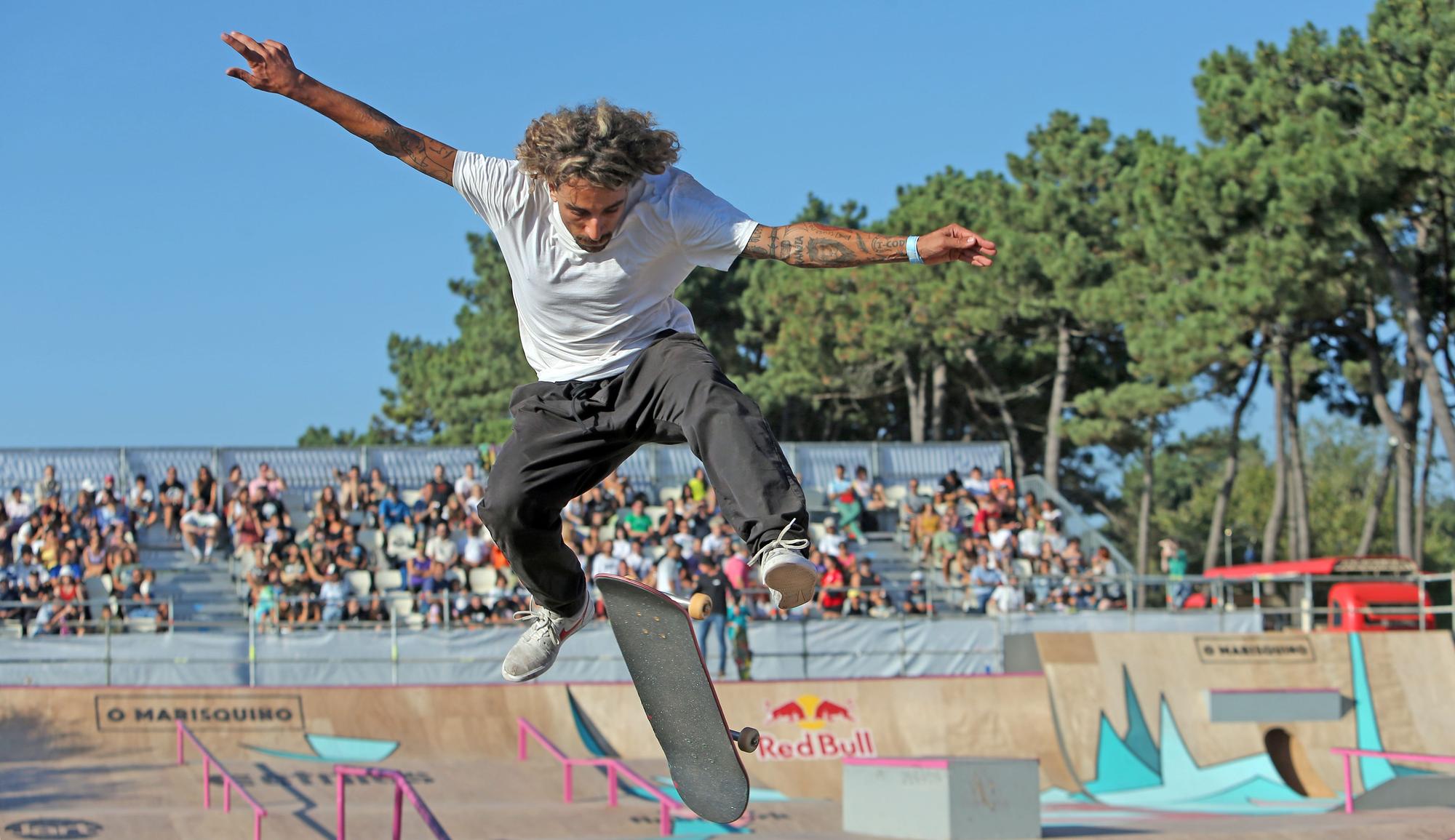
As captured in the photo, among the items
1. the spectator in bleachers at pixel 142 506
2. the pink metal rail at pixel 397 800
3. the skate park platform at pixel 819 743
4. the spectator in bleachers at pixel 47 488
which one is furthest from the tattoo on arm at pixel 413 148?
the spectator in bleachers at pixel 142 506

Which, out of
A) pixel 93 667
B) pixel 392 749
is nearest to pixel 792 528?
pixel 392 749

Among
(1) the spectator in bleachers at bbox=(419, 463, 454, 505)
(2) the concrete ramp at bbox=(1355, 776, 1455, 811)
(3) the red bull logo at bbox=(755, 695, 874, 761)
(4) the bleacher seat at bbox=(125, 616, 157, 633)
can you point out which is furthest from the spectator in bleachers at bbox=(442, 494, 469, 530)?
(2) the concrete ramp at bbox=(1355, 776, 1455, 811)

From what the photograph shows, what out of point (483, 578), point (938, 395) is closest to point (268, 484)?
point (483, 578)

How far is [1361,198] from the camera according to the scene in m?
26.0

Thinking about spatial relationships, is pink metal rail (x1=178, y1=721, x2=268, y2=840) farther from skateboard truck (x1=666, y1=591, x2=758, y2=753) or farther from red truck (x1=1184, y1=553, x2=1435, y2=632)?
red truck (x1=1184, y1=553, x2=1435, y2=632)

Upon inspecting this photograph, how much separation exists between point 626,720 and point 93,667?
5.48m

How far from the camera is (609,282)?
4961 millimetres

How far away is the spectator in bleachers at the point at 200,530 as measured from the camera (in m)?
18.2

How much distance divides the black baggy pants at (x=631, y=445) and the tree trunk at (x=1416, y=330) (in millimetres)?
24561

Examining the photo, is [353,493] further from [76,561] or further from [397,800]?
[397,800]

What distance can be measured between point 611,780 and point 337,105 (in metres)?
8.68

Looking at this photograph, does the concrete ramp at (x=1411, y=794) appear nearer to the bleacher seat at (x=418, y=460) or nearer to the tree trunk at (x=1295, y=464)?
the bleacher seat at (x=418, y=460)

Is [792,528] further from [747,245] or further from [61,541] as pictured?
[61,541]

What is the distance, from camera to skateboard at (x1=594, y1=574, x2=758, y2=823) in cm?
556
